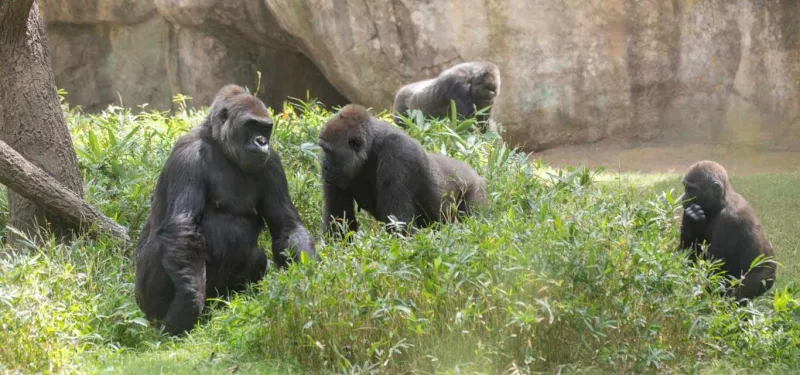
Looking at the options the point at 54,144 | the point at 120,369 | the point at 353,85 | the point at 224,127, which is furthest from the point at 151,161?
the point at 353,85

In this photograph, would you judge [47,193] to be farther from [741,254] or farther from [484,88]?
[484,88]

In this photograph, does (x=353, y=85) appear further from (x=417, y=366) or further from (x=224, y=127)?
(x=417, y=366)

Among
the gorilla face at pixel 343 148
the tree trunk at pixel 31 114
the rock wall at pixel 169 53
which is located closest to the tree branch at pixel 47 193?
the tree trunk at pixel 31 114

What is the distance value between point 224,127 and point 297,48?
826 centimetres

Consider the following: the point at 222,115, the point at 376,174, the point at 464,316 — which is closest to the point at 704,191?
the point at 376,174

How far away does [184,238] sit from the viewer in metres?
5.24

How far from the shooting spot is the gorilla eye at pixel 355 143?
18.6ft

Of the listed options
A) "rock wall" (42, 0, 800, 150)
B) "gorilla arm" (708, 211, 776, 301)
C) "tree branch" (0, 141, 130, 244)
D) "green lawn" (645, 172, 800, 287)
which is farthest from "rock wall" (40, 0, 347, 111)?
"gorilla arm" (708, 211, 776, 301)

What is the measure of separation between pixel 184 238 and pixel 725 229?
3075mm

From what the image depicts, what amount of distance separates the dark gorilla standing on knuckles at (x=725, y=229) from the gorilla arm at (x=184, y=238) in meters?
2.76

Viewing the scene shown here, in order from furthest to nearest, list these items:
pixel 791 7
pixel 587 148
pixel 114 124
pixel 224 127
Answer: pixel 587 148 → pixel 791 7 → pixel 114 124 → pixel 224 127

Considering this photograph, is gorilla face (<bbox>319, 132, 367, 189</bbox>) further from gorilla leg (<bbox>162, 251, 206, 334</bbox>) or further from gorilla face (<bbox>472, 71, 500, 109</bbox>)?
gorilla face (<bbox>472, 71, 500, 109</bbox>)

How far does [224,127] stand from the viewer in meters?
5.46

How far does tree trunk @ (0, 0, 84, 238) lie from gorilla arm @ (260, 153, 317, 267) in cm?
147
